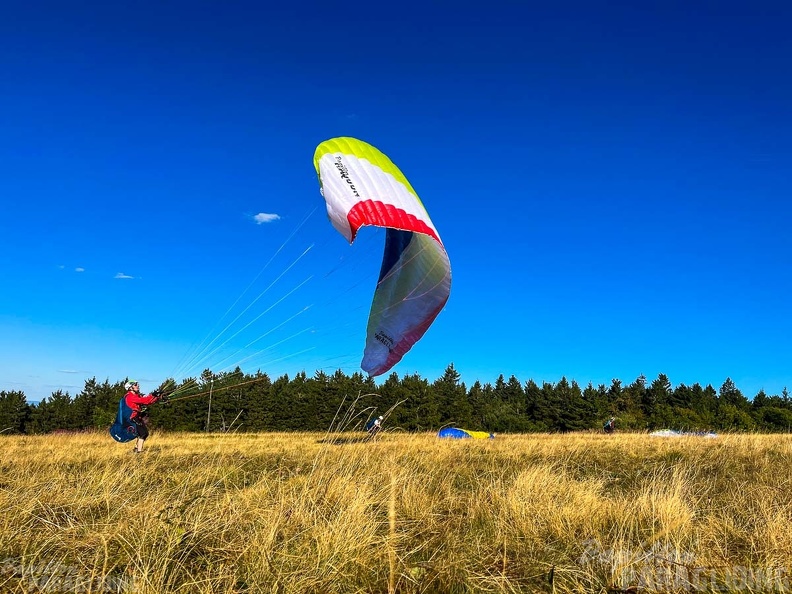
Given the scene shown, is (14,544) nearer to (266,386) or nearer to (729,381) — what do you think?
(266,386)

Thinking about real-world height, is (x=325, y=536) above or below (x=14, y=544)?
above

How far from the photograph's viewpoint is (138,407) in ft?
32.6

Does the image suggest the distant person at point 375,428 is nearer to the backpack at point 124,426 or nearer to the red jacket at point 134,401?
the red jacket at point 134,401

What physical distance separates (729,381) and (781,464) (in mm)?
65435

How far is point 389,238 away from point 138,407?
21.2 ft

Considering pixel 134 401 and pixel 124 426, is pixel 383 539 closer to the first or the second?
pixel 134 401

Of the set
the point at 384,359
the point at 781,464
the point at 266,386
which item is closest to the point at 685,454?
the point at 781,464

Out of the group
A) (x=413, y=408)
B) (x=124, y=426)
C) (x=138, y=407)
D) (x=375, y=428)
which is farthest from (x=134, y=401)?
(x=413, y=408)

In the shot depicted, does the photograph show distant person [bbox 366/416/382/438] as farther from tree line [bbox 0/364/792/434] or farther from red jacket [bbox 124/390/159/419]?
tree line [bbox 0/364/792/434]

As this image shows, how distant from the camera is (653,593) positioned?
2299mm

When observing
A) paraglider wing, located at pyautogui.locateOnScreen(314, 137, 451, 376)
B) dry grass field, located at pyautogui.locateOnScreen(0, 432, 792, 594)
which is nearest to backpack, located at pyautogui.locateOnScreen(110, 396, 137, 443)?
dry grass field, located at pyautogui.locateOnScreen(0, 432, 792, 594)

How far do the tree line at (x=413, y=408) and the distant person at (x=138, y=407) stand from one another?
33.6 m

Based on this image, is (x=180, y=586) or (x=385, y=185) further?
(x=385, y=185)

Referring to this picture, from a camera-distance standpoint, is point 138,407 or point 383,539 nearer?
point 383,539
